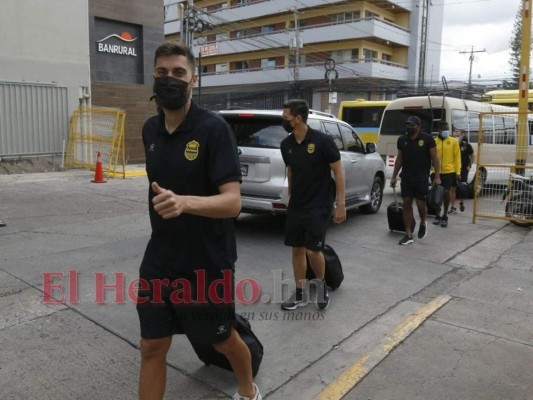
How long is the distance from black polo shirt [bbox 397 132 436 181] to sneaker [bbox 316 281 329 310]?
3.26m

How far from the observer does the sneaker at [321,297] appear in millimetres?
4691

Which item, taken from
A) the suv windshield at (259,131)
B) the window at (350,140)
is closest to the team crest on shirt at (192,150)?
the suv windshield at (259,131)

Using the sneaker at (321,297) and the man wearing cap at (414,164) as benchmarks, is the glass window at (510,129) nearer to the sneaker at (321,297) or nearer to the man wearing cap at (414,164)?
the man wearing cap at (414,164)

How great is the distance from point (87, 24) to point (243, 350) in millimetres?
15291

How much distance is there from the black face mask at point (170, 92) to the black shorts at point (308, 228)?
7.37 feet

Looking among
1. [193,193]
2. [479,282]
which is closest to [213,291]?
[193,193]

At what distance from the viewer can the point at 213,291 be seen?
101 inches

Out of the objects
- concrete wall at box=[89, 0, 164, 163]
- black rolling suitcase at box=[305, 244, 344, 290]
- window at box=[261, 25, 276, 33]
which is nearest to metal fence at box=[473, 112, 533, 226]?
black rolling suitcase at box=[305, 244, 344, 290]

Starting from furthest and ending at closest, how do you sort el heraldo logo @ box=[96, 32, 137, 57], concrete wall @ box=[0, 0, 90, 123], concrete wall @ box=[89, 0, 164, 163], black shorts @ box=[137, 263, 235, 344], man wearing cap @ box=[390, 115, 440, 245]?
el heraldo logo @ box=[96, 32, 137, 57] < concrete wall @ box=[89, 0, 164, 163] < concrete wall @ box=[0, 0, 90, 123] < man wearing cap @ box=[390, 115, 440, 245] < black shorts @ box=[137, 263, 235, 344]

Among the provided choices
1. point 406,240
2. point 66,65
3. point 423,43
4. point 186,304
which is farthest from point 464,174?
point 423,43

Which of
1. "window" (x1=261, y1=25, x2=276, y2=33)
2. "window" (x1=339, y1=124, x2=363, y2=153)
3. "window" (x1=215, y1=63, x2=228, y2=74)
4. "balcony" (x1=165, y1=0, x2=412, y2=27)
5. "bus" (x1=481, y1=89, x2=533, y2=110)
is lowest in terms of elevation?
"window" (x1=339, y1=124, x2=363, y2=153)

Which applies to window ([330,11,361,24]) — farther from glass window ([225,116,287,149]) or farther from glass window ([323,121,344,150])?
glass window ([225,116,287,149])

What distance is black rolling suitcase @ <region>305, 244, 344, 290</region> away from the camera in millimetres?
5004

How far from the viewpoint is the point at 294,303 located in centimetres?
469
